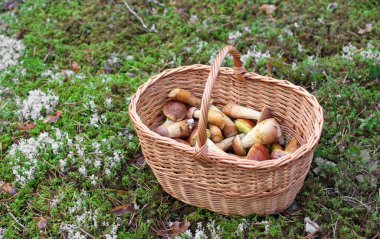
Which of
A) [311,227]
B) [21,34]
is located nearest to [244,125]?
[311,227]

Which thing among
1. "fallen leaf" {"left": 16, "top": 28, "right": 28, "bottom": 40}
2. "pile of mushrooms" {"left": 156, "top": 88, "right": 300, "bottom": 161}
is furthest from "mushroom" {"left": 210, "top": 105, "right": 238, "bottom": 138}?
"fallen leaf" {"left": 16, "top": 28, "right": 28, "bottom": 40}

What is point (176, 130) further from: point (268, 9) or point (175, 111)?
point (268, 9)

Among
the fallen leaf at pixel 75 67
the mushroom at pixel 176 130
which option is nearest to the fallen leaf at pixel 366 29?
the mushroom at pixel 176 130

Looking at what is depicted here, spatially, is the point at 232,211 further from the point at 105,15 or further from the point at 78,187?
the point at 105,15

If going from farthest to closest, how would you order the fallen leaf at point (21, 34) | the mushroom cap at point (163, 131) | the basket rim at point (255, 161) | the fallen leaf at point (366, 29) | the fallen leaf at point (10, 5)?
1. the fallen leaf at point (10, 5)
2. the fallen leaf at point (21, 34)
3. the fallen leaf at point (366, 29)
4. the mushroom cap at point (163, 131)
5. the basket rim at point (255, 161)

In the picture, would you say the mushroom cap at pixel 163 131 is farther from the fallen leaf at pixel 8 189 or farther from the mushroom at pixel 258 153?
the fallen leaf at pixel 8 189

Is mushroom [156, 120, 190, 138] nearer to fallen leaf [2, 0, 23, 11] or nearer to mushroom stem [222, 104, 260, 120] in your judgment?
mushroom stem [222, 104, 260, 120]

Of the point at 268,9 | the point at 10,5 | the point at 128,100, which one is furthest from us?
the point at 10,5
